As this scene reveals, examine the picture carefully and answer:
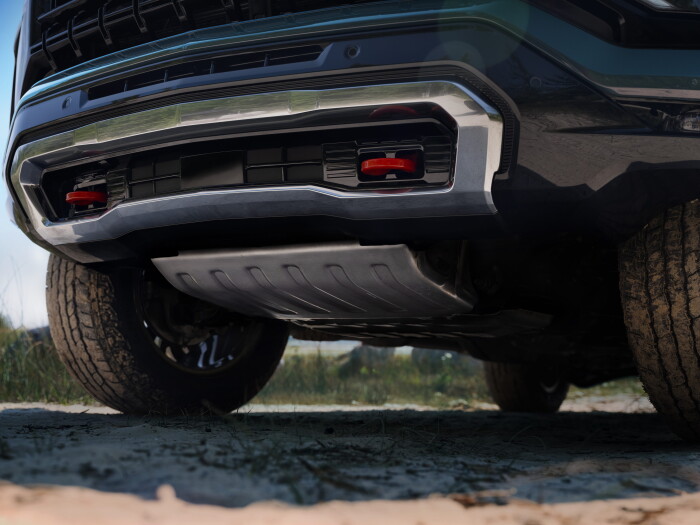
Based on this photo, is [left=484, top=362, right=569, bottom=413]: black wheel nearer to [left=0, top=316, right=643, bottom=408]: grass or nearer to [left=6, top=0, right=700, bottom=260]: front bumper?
[left=0, top=316, right=643, bottom=408]: grass

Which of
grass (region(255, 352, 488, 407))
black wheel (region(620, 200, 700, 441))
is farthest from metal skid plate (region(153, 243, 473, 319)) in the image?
grass (region(255, 352, 488, 407))

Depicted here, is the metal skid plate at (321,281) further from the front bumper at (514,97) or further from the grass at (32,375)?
the grass at (32,375)

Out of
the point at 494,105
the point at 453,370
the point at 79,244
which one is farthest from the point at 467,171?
the point at 453,370

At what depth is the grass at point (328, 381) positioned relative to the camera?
16.9ft

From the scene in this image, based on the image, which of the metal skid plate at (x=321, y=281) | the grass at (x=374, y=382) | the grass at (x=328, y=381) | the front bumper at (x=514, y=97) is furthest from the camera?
the grass at (x=374, y=382)

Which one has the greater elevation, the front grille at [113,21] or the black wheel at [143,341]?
the front grille at [113,21]

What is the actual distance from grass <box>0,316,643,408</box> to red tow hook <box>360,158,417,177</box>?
3.47m

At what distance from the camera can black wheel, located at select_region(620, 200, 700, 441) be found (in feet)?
6.72

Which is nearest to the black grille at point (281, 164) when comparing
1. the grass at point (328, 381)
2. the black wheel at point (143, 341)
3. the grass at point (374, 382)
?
the black wheel at point (143, 341)

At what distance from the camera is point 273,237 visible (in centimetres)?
228

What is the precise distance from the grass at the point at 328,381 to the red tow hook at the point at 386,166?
347 cm

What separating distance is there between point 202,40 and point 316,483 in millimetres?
1250

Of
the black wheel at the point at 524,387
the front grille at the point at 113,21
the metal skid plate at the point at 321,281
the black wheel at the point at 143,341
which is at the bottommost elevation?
the black wheel at the point at 524,387

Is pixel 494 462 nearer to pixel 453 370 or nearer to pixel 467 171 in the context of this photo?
pixel 467 171
